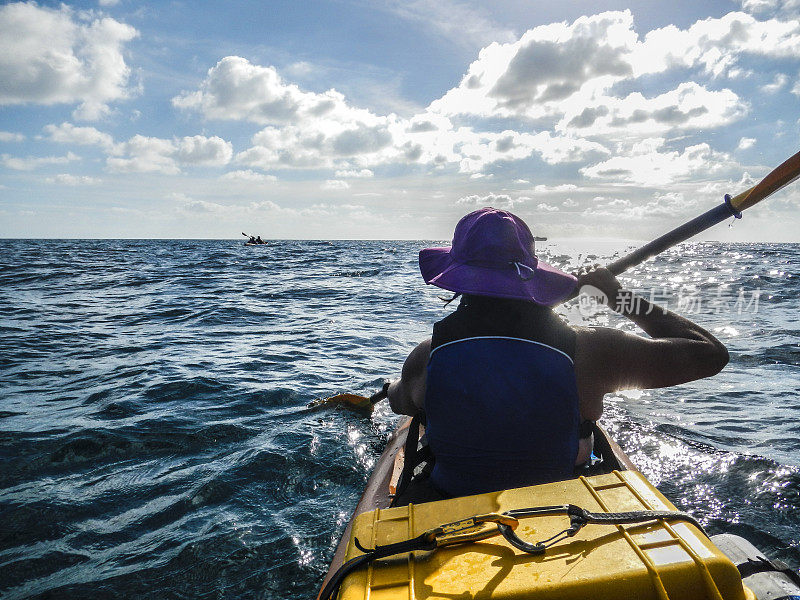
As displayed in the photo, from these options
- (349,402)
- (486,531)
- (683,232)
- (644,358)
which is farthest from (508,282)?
(349,402)

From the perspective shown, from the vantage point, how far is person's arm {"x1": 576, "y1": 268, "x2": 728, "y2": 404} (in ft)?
7.77

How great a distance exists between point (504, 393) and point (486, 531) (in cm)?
70

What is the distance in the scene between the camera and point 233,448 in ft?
18.3

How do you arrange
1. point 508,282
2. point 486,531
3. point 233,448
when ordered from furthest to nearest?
point 233,448 < point 508,282 < point 486,531

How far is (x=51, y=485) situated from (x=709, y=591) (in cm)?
550

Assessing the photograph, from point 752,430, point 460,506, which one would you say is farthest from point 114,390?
point 752,430

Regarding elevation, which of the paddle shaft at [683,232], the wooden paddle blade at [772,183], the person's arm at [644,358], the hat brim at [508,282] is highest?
the wooden paddle blade at [772,183]

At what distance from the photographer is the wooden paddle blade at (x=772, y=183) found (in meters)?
3.83

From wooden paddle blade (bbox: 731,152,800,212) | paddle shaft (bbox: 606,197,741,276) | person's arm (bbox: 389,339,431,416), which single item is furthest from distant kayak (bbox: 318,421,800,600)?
wooden paddle blade (bbox: 731,152,800,212)

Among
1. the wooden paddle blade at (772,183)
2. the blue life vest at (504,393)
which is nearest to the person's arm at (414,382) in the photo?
the blue life vest at (504,393)

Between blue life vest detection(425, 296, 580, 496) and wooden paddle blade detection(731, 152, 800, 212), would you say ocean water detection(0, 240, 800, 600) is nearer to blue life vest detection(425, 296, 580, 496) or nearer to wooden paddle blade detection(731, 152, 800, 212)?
blue life vest detection(425, 296, 580, 496)

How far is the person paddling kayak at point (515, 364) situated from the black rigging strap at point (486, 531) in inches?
24.3

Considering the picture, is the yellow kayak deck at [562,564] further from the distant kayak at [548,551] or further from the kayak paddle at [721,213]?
the kayak paddle at [721,213]

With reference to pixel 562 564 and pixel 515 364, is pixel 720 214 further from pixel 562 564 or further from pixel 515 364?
pixel 562 564
